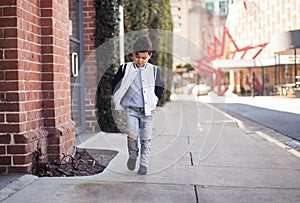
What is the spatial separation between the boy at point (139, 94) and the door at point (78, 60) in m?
2.74

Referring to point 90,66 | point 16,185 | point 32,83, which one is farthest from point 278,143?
point 16,185

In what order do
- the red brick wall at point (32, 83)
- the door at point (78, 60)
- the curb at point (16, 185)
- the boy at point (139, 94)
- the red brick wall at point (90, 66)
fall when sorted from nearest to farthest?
the curb at point (16, 185) < the red brick wall at point (32, 83) < the boy at point (139, 94) < the door at point (78, 60) < the red brick wall at point (90, 66)

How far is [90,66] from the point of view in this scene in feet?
27.6

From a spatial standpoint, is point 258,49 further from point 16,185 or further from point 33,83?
point 16,185

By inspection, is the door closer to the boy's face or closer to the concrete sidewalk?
the concrete sidewalk

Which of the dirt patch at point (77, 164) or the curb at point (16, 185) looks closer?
the curb at point (16, 185)

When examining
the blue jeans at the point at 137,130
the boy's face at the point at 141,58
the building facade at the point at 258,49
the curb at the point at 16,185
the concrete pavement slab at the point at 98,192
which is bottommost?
the concrete pavement slab at the point at 98,192

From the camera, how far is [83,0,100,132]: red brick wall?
8.36 metres

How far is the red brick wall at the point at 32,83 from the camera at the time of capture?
14.4 ft

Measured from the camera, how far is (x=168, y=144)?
7586 mm

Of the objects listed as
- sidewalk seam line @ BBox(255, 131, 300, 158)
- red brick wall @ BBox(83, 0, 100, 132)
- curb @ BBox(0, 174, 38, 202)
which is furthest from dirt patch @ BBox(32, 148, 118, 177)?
sidewalk seam line @ BBox(255, 131, 300, 158)

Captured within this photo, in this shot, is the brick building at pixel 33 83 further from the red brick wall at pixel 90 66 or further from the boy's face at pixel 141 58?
the red brick wall at pixel 90 66

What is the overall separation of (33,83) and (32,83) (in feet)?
0.09

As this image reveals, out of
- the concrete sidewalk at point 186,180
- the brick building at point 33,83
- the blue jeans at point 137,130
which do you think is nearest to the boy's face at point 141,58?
the blue jeans at point 137,130
